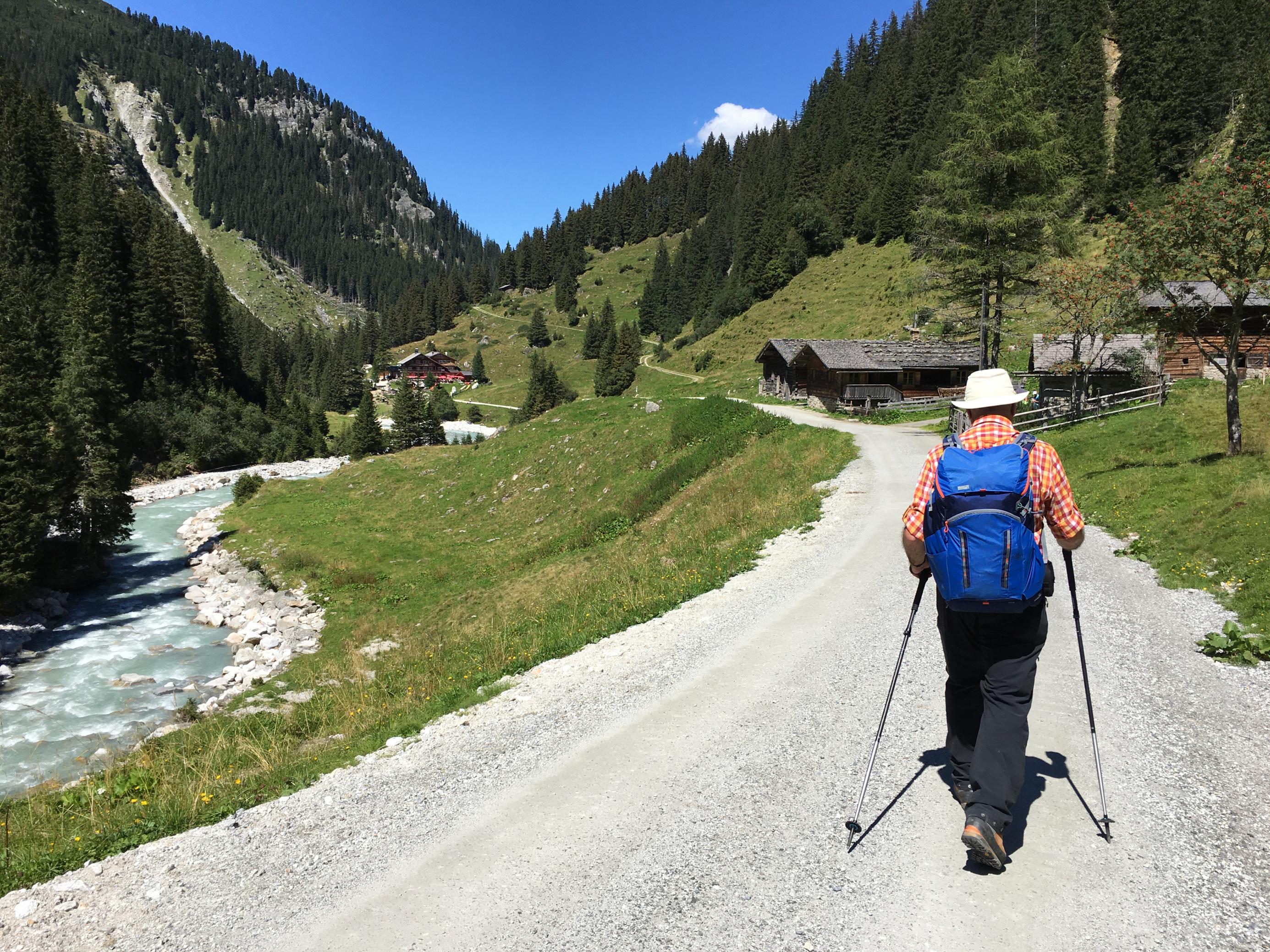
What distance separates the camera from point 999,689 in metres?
4.46

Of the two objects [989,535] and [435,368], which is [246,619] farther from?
[435,368]

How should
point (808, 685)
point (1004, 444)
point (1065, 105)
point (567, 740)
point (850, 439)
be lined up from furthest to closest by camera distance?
point (1065, 105), point (850, 439), point (808, 685), point (567, 740), point (1004, 444)

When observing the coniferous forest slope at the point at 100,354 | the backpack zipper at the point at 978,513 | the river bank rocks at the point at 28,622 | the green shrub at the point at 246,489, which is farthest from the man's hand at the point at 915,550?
the green shrub at the point at 246,489

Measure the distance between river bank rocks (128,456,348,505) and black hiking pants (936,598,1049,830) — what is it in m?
61.3

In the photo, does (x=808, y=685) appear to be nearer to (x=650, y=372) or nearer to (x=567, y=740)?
(x=567, y=740)

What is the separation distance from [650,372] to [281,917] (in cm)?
9333

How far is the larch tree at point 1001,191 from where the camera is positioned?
29141 mm

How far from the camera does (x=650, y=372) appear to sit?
95.9 m

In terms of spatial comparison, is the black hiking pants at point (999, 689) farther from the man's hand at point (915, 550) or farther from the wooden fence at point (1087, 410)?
the wooden fence at point (1087, 410)

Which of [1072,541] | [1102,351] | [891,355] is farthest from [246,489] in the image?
[1102,351]

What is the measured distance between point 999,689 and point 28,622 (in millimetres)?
35764

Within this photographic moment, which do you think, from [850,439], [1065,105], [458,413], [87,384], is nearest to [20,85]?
[458,413]

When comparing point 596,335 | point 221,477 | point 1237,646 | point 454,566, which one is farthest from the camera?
point 596,335

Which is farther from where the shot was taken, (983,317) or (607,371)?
(607,371)
